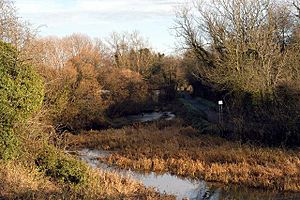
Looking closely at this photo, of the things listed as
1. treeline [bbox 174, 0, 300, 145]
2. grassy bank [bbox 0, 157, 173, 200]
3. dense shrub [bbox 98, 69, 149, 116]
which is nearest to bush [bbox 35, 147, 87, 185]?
grassy bank [bbox 0, 157, 173, 200]

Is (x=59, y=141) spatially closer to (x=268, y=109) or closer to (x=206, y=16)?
(x=268, y=109)

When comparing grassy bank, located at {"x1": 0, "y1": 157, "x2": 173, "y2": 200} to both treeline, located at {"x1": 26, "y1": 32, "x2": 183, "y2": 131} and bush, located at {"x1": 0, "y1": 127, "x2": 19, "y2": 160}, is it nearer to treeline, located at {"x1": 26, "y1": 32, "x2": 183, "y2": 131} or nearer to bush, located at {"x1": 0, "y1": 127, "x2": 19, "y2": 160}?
bush, located at {"x1": 0, "y1": 127, "x2": 19, "y2": 160}

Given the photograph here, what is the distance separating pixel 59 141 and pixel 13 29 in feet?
24.4

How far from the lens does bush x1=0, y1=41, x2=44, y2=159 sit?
12.3m

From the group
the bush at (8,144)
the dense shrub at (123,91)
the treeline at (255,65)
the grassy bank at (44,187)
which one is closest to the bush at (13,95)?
the bush at (8,144)

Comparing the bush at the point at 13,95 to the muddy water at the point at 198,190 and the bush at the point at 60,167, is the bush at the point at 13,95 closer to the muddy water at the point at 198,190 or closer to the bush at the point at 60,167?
the bush at the point at 60,167

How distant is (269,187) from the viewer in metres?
16.9

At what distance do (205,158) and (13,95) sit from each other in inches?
464

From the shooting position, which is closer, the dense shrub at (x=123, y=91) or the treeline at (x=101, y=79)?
the treeline at (x=101, y=79)

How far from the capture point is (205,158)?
21.6 meters

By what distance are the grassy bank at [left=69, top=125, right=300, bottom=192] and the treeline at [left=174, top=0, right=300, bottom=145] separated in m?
Answer: 1.85

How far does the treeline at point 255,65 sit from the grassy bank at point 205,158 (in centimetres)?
185

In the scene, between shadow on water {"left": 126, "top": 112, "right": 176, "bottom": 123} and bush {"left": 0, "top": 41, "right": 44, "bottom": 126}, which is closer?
bush {"left": 0, "top": 41, "right": 44, "bottom": 126}

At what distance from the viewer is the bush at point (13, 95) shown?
12.3 meters
